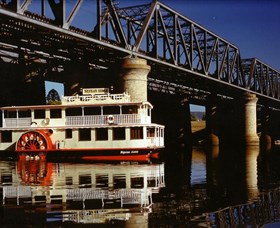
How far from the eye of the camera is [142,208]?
16.2m

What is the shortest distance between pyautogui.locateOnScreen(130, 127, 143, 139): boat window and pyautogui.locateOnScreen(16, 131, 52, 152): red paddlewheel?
324 inches

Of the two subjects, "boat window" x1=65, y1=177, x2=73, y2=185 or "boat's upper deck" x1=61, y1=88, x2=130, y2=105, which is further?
"boat's upper deck" x1=61, y1=88, x2=130, y2=105

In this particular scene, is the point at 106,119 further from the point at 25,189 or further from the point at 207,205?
the point at 207,205

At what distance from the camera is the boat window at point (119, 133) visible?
42625mm

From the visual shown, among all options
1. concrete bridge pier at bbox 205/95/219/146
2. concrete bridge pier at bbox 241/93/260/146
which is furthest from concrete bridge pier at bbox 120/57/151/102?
concrete bridge pier at bbox 241/93/260/146

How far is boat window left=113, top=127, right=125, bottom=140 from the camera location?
42625mm

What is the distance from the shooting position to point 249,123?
96000mm

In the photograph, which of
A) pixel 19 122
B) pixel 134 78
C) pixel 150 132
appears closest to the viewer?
pixel 19 122

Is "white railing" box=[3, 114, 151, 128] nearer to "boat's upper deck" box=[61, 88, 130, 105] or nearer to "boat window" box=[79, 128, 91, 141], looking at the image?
"boat window" box=[79, 128, 91, 141]

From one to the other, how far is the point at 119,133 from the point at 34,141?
8504 mm

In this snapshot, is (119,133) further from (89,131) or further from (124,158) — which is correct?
(89,131)

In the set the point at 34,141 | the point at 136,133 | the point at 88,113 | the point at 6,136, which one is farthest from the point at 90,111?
the point at 6,136

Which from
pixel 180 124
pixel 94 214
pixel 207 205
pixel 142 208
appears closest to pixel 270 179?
pixel 207 205

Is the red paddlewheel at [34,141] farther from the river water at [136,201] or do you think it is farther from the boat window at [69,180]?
the boat window at [69,180]
